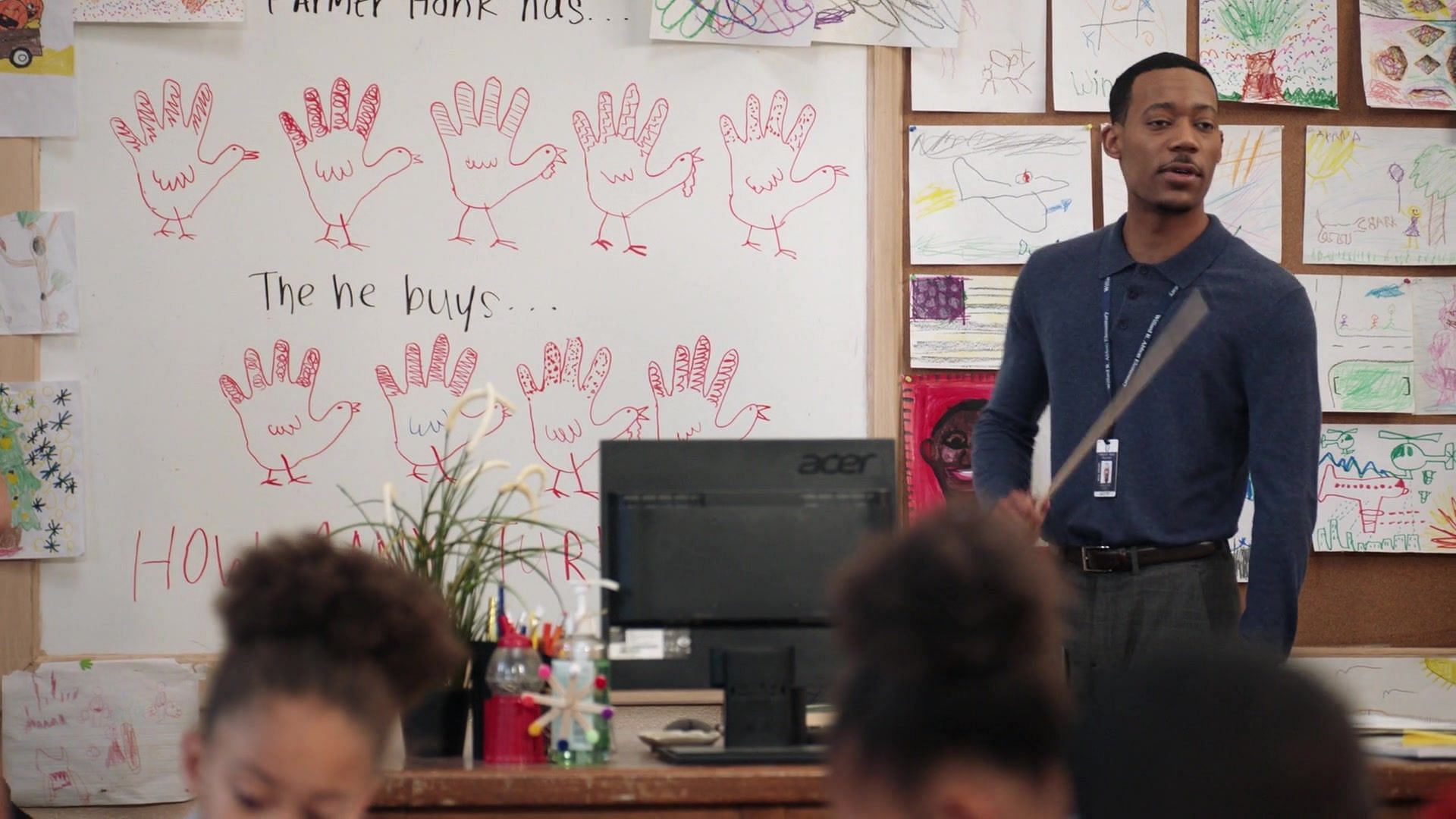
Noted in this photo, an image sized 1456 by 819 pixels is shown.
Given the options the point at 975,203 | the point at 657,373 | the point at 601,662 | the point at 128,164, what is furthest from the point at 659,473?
the point at 128,164

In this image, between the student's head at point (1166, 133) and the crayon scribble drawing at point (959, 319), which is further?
the crayon scribble drawing at point (959, 319)

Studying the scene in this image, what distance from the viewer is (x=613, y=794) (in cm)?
172

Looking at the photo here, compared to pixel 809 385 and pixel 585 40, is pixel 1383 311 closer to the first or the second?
pixel 809 385

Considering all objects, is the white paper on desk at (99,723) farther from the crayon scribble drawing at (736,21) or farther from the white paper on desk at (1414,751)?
the white paper on desk at (1414,751)

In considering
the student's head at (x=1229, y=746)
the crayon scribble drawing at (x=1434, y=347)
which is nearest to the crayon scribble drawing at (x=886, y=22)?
the crayon scribble drawing at (x=1434, y=347)

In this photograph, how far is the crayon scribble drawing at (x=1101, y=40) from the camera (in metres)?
3.25

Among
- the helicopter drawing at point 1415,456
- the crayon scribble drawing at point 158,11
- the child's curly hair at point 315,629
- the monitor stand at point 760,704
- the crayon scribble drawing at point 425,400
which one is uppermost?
the crayon scribble drawing at point 158,11

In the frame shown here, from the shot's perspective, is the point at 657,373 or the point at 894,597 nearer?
the point at 894,597

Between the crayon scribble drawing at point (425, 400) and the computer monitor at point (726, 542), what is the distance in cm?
124

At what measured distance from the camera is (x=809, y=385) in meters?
3.19

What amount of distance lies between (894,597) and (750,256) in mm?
2254

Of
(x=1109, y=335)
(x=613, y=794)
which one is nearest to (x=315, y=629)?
(x=613, y=794)

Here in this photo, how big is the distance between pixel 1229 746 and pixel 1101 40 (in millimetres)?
2726

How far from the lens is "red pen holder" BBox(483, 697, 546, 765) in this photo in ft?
6.15
